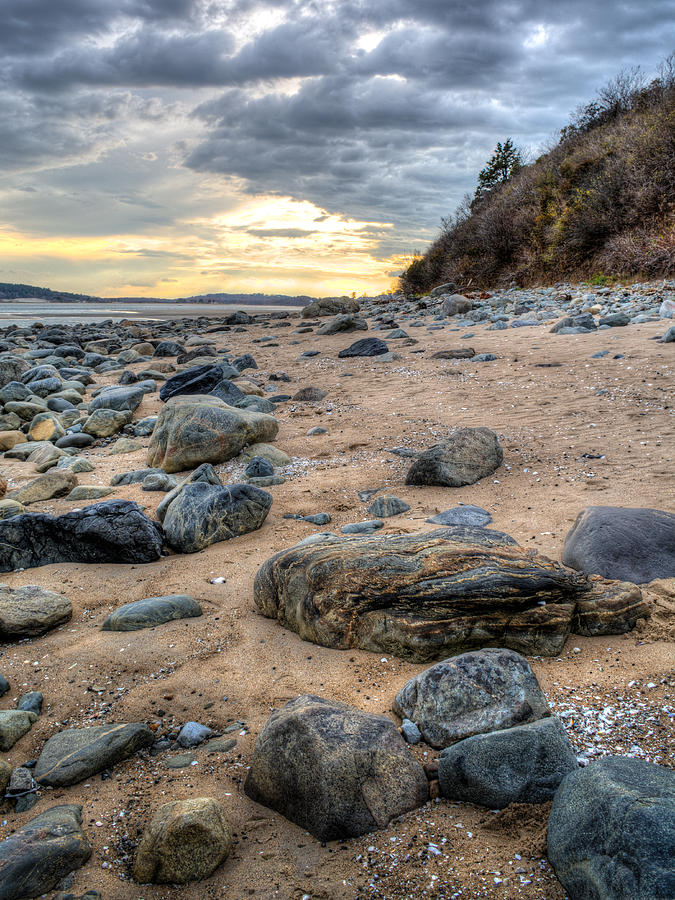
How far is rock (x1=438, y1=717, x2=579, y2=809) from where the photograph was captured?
1.95 meters

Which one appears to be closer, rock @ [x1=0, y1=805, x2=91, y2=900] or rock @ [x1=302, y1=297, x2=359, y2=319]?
rock @ [x1=0, y1=805, x2=91, y2=900]

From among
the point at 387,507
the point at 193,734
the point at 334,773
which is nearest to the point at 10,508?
the point at 387,507

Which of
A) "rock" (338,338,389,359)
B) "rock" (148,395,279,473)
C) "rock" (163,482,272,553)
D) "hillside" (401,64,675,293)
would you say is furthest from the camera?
"hillside" (401,64,675,293)

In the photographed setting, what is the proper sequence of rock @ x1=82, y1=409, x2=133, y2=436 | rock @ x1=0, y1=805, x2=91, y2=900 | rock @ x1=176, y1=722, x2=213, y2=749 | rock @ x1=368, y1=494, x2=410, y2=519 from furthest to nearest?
rock @ x1=82, y1=409, x2=133, y2=436, rock @ x1=368, y1=494, x2=410, y2=519, rock @ x1=176, y1=722, x2=213, y2=749, rock @ x1=0, y1=805, x2=91, y2=900

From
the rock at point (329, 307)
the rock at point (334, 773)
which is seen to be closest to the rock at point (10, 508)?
the rock at point (334, 773)

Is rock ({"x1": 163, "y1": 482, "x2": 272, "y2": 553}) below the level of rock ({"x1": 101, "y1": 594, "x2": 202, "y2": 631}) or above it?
above

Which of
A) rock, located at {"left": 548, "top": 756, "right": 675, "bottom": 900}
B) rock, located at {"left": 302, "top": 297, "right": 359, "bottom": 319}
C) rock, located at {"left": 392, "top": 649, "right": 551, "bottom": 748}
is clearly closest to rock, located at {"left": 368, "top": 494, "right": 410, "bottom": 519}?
rock, located at {"left": 392, "top": 649, "right": 551, "bottom": 748}

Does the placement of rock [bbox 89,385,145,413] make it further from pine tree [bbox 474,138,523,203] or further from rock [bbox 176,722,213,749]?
pine tree [bbox 474,138,523,203]

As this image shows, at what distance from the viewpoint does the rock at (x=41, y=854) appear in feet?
5.50

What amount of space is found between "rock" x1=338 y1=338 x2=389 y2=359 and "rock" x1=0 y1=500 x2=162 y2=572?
805 centimetres

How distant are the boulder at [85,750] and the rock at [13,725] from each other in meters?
0.17

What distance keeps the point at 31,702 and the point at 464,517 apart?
284 cm

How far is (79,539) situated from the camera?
13.7 ft

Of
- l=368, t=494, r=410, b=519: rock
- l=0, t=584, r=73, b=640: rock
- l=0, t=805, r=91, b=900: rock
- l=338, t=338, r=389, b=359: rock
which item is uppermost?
l=338, t=338, r=389, b=359: rock
